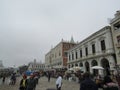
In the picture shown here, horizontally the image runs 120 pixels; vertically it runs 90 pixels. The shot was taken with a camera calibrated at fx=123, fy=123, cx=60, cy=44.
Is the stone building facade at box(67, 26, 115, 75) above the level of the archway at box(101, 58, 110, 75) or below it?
above

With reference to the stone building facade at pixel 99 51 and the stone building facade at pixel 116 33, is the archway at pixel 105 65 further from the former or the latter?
the stone building facade at pixel 116 33

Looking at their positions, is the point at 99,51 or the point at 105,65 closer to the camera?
the point at 105,65

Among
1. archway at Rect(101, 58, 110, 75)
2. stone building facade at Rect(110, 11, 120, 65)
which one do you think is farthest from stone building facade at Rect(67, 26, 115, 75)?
stone building facade at Rect(110, 11, 120, 65)

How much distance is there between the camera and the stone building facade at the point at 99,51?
2225 cm

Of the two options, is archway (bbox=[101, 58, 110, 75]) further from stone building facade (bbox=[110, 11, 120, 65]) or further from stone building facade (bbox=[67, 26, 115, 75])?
stone building facade (bbox=[110, 11, 120, 65])

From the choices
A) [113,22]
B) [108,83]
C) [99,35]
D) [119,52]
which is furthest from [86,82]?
[99,35]

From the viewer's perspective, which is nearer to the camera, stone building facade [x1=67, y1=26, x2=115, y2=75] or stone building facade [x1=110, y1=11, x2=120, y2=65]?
stone building facade [x1=110, y1=11, x2=120, y2=65]

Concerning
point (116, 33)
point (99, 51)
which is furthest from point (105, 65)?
point (116, 33)

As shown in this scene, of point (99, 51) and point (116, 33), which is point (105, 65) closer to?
point (99, 51)

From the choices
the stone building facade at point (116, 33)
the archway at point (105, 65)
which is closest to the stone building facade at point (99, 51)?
the archway at point (105, 65)

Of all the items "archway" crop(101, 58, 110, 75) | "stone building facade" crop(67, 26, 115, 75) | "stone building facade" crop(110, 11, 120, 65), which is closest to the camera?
"stone building facade" crop(110, 11, 120, 65)

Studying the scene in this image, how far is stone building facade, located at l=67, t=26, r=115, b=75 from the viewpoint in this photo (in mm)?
22248

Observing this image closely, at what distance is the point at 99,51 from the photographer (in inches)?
981

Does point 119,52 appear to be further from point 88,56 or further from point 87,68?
point 87,68
